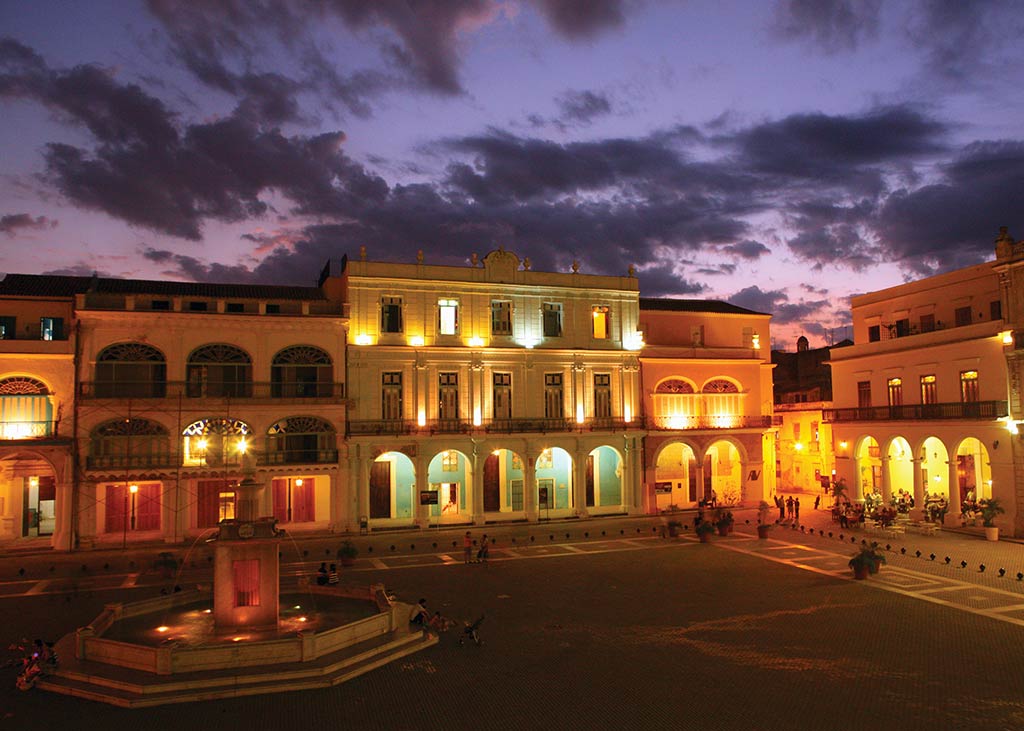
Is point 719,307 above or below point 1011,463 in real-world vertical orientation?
above

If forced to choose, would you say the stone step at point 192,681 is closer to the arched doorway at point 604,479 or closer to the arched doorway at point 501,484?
the arched doorway at point 501,484

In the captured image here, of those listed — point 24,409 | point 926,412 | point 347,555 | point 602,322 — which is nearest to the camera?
point 347,555

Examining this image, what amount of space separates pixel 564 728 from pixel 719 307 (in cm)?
4033

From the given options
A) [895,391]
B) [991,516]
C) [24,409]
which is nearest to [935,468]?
[895,391]

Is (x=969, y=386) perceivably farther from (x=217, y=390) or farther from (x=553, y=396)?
(x=217, y=390)

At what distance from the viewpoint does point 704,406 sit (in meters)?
47.4

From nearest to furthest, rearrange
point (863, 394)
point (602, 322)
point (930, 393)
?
1. point (930, 393)
2. point (863, 394)
3. point (602, 322)

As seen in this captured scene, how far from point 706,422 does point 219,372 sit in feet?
94.7

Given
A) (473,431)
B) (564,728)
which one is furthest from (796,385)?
(564,728)

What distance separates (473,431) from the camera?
4128 cm

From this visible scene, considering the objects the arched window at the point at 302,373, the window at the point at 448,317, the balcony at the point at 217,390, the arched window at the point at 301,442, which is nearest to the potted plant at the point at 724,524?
the window at the point at 448,317

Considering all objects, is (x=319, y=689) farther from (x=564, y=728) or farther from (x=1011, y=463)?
(x=1011, y=463)

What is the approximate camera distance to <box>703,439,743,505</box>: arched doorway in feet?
159

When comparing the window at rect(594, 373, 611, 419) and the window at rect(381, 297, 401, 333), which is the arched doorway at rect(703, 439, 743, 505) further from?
the window at rect(381, 297, 401, 333)
